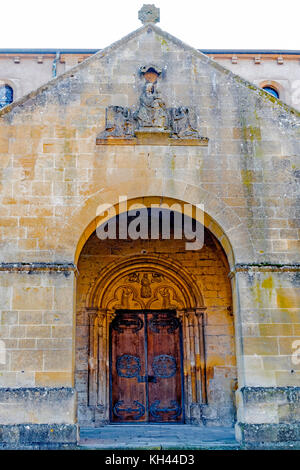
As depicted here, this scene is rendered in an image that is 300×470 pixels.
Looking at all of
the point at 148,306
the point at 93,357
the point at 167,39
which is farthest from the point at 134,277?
the point at 167,39

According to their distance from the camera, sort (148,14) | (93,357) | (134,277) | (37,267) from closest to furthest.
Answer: (37,267) → (148,14) → (93,357) → (134,277)

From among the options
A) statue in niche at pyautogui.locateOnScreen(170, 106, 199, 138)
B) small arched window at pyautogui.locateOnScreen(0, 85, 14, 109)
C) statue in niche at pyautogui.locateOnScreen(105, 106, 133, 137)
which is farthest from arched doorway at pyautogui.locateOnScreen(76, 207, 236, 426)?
small arched window at pyautogui.locateOnScreen(0, 85, 14, 109)

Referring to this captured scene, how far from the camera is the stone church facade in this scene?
8.45 m

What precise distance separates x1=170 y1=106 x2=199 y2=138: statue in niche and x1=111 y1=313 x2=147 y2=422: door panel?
14.4 feet

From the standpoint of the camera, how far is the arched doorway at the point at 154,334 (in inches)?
434

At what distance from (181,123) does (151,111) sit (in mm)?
615

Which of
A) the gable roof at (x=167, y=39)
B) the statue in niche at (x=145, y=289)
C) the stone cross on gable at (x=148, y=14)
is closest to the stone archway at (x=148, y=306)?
the statue in niche at (x=145, y=289)

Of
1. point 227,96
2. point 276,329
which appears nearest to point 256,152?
point 227,96

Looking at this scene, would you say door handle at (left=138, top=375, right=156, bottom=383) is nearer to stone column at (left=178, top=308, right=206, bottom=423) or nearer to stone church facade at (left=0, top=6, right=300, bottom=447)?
stone church facade at (left=0, top=6, right=300, bottom=447)

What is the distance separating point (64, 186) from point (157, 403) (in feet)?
17.2

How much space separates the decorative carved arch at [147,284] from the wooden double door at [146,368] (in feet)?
0.92

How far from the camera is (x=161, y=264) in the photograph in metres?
11.9

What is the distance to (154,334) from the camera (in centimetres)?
1173

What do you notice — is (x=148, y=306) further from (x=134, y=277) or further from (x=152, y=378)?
(x=152, y=378)
